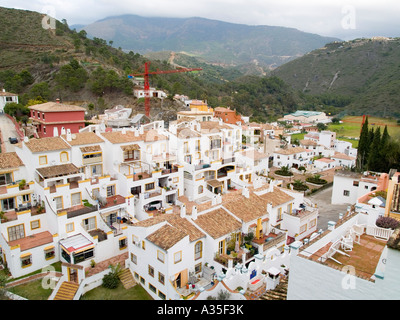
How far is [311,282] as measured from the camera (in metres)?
8.66

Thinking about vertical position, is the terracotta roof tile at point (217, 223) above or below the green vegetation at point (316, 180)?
above

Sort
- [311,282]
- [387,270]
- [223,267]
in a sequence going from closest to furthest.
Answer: [387,270], [311,282], [223,267]

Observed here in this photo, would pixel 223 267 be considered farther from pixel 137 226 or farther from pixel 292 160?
pixel 292 160

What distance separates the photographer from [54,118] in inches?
1363

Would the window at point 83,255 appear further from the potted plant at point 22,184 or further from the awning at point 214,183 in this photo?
the awning at point 214,183

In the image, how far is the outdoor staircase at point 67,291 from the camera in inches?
672

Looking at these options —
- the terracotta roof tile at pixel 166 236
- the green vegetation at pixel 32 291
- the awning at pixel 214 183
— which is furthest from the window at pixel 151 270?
the awning at pixel 214 183

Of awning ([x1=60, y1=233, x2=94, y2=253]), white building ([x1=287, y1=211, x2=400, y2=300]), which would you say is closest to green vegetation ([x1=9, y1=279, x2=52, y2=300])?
awning ([x1=60, y1=233, x2=94, y2=253])

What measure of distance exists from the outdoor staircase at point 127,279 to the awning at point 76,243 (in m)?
2.77

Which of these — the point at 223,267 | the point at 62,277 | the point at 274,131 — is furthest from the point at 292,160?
the point at 62,277

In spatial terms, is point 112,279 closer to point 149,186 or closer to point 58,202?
point 58,202

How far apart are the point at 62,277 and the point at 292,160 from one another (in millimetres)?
39319

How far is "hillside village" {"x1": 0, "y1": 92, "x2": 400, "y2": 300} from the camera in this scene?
422 inches

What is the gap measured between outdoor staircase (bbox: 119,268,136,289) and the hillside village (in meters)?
0.06
